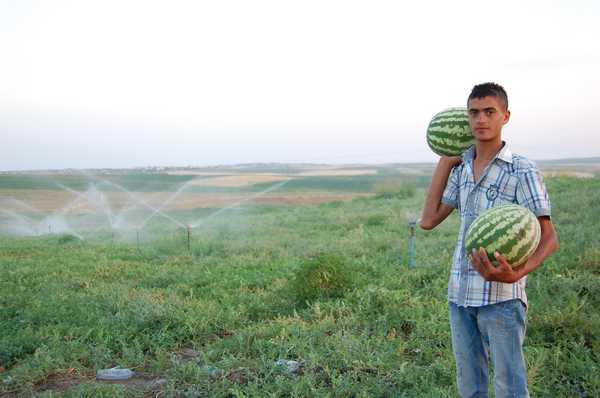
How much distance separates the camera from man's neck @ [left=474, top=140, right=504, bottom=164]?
262 centimetres

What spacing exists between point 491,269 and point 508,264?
81 mm

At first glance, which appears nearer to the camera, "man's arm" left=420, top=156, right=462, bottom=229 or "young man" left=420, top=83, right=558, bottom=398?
"young man" left=420, top=83, right=558, bottom=398

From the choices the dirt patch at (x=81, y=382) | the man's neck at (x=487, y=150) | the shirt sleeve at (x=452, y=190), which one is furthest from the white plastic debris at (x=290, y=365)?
the man's neck at (x=487, y=150)

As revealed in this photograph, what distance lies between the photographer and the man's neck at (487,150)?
2.62 m

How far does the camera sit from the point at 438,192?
9.50ft

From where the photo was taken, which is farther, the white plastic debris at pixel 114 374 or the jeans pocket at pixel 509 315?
the white plastic debris at pixel 114 374

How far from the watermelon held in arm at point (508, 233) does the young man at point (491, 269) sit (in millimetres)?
54

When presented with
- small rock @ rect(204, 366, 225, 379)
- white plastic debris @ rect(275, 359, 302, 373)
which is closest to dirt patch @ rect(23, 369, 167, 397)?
small rock @ rect(204, 366, 225, 379)

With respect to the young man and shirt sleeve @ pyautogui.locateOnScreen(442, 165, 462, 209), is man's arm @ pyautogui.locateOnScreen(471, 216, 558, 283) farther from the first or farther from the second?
shirt sleeve @ pyautogui.locateOnScreen(442, 165, 462, 209)

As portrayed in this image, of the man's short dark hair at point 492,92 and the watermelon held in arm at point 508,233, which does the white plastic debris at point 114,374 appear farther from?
the man's short dark hair at point 492,92

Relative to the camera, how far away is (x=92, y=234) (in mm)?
13859

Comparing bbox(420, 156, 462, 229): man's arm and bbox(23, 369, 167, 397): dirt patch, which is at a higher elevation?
bbox(420, 156, 462, 229): man's arm

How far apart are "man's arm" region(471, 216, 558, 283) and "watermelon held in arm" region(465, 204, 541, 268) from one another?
36 millimetres

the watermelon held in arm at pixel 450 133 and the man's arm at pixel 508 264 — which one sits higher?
the watermelon held in arm at pixel 450 133
